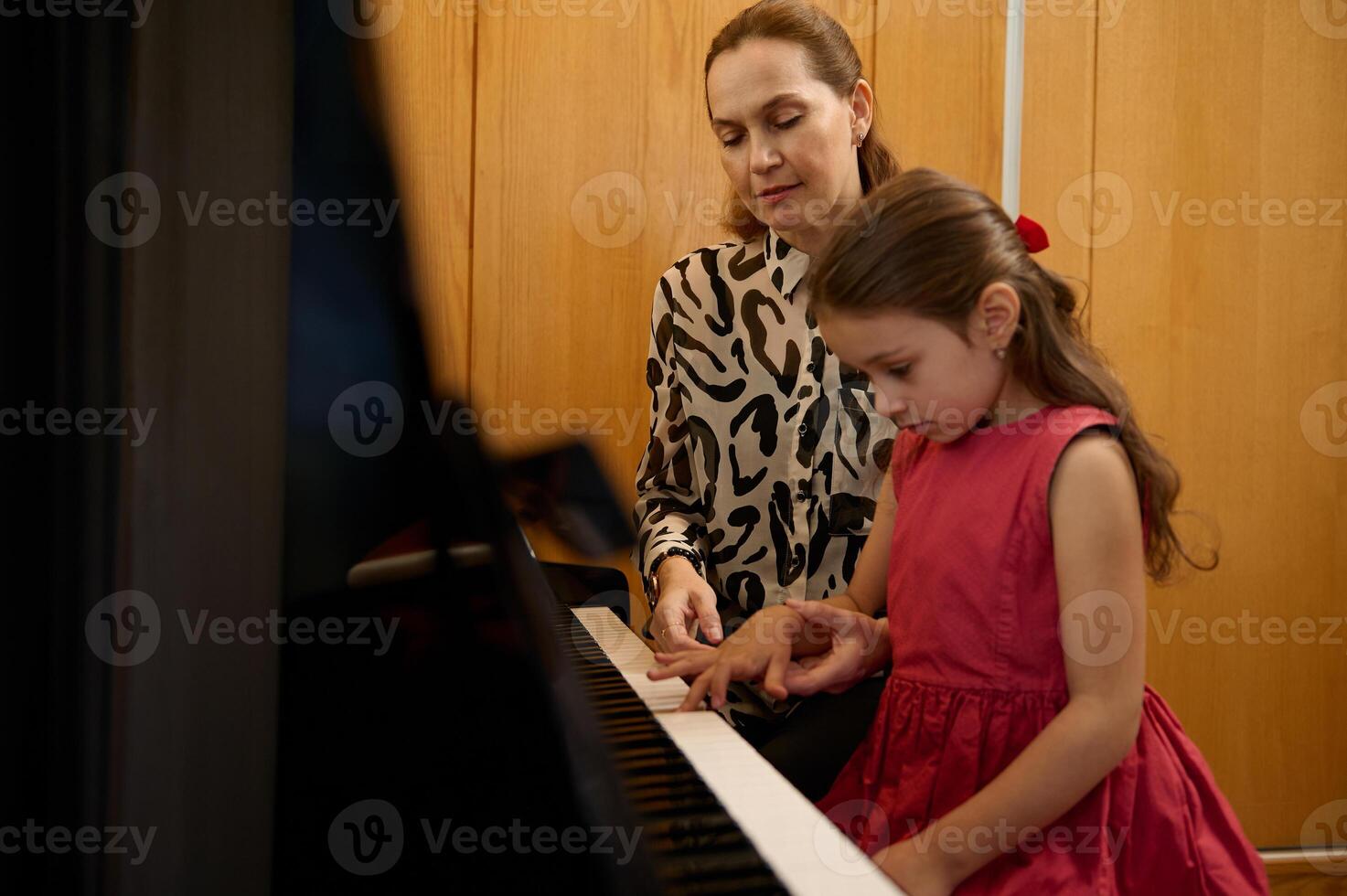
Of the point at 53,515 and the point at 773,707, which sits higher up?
the point at 53,515

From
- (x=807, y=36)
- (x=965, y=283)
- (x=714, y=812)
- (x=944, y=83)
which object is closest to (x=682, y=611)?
(x=965, y=283)

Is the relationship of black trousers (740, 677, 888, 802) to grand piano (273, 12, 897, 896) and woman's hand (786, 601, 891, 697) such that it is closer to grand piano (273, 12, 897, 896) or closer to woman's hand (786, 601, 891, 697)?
woman's hand (786, 601, 891, 697)

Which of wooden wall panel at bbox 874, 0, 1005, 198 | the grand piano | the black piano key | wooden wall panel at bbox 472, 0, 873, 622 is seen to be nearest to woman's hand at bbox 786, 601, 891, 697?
the black piano key

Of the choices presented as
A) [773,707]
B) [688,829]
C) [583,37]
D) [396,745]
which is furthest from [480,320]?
[396,745]

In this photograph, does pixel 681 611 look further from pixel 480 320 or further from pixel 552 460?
pixel 480 320

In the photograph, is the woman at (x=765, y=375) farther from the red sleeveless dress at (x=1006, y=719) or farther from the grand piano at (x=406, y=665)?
the grand piano at (x=406, y=665)

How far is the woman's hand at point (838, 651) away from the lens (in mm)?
1049

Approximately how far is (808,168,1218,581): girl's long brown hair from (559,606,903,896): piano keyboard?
1.46 ft

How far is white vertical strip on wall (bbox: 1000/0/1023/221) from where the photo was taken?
2.10 m

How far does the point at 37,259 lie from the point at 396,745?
5.8 inches

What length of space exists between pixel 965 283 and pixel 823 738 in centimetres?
54

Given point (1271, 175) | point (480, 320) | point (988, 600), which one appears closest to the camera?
point (988, 600)

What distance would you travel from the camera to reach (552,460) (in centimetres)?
136

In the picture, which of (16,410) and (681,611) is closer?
(16,410)
